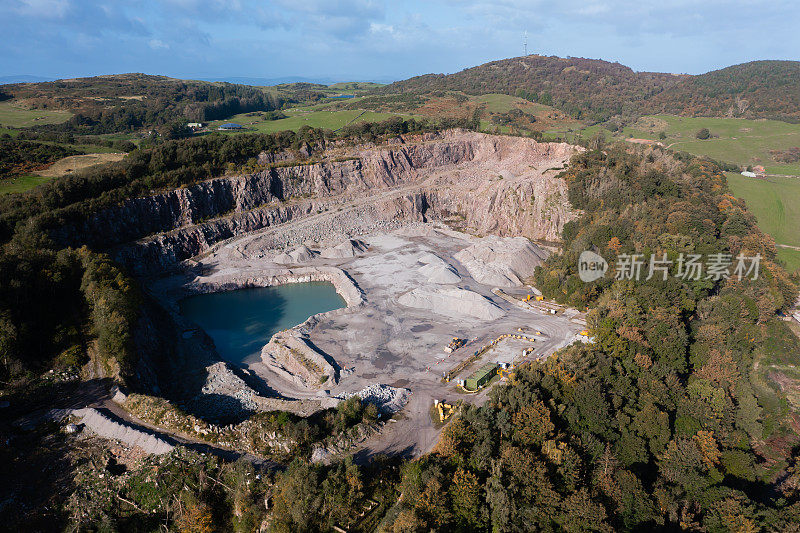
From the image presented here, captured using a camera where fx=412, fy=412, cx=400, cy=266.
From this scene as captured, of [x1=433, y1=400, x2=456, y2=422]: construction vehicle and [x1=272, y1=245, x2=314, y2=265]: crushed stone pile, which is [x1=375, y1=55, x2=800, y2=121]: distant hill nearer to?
[x1=272, y1=245, x2=314, y2=265]: crushed stone pile

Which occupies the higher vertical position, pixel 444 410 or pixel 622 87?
pixel 622 87

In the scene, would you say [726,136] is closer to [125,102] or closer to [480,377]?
[480,377]

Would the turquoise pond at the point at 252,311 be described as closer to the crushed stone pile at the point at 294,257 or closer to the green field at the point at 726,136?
the crushed stone pile at the point at 294,257

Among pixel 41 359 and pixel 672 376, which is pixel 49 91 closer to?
pixel 41 359

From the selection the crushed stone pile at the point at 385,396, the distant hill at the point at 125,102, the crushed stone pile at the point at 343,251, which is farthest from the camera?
the distant hill at the point at 125,102

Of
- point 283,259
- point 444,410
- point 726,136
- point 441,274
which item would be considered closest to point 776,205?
point 726,136

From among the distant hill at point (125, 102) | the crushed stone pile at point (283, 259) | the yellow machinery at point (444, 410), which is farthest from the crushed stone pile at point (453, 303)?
the distant hill at point (125, 102)

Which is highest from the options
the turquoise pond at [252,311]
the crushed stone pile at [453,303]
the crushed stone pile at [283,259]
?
the crushed stone pile at [283,259]
